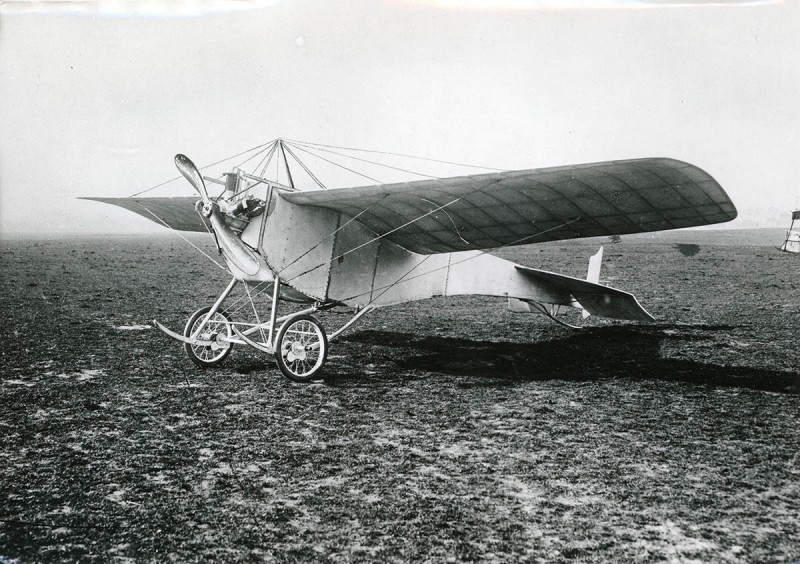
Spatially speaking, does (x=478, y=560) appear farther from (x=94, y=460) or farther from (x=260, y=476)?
(x=94, y=460)

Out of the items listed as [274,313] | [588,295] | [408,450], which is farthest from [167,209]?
[588,295]

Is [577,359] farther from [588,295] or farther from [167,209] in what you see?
[167,209]

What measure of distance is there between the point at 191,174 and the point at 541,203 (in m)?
3.77

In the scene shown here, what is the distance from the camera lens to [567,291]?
9.20 m

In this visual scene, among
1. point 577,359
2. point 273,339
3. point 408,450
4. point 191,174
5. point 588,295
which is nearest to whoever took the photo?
point 408,450

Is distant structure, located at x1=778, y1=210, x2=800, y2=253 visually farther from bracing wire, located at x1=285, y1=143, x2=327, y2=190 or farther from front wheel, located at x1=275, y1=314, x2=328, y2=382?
front wheel, located at x1=275, y1=314, x2=328, y2=382

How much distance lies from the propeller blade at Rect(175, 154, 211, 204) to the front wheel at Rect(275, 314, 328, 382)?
1.69m

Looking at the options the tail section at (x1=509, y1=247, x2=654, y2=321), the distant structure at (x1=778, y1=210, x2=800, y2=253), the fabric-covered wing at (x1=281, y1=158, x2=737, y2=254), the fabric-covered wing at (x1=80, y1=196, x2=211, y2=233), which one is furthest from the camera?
the distant structure at (x1=778, y1=210, x2=800, y2=253)

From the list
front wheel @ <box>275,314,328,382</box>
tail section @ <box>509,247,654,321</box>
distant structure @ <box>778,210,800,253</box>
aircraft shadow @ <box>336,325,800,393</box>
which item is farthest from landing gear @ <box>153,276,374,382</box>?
distant structure @ <box>778,210,800,253</box>

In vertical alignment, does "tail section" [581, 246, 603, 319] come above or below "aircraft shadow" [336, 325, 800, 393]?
above

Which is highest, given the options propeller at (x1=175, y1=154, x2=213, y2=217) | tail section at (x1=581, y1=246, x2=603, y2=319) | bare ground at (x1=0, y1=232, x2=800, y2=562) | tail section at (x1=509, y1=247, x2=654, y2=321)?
propeller at (x1=175, y1=154, x2=213, y2=217)

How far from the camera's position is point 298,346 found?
6.30 metres

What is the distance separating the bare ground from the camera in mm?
2873

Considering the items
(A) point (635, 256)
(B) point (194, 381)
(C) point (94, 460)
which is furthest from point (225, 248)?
(A) point (635, 256)
